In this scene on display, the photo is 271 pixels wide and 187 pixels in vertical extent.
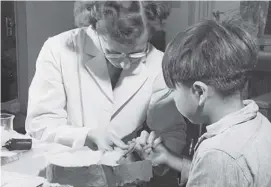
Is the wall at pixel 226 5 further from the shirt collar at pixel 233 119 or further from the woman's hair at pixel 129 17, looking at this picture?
the shirt collar at pixel 233 119

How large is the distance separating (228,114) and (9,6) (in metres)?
0.75

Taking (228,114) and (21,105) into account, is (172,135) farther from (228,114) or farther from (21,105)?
(21,105)

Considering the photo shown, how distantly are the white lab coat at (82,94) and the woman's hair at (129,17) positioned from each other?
0.25 ft

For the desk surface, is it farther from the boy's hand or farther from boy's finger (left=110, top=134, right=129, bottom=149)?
the boy's hand

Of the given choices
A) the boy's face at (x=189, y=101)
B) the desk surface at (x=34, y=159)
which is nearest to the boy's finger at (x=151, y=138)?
the boy's face at (x=189, y=101)

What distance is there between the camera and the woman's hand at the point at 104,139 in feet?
3.03

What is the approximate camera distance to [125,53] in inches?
37.0

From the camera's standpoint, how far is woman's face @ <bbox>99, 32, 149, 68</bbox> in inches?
36.2

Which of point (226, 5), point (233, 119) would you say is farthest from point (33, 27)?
point (233, 119)

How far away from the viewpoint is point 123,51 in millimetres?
940

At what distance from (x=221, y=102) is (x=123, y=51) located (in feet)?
1.17

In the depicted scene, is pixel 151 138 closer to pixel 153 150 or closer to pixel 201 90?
pixel 153 150

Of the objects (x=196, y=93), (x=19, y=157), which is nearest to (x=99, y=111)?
(x=19, y=157)

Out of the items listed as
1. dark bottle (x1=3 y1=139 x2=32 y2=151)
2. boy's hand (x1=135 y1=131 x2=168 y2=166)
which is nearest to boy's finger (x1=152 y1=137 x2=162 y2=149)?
boy's hand (x1=135 y1=131 x2=168 y2=166)
